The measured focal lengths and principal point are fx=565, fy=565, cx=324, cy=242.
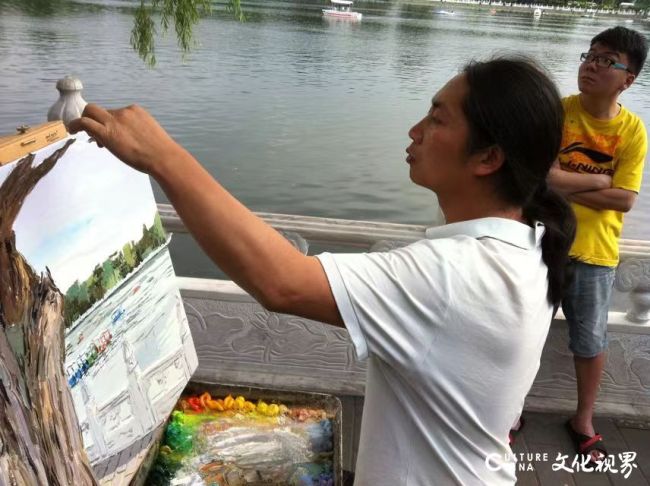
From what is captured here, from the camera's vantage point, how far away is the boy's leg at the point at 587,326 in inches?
89.3

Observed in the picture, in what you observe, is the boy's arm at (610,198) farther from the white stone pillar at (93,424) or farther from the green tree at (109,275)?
the white stone pillar at (93,424)

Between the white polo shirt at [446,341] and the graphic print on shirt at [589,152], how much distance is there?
136 centimetres

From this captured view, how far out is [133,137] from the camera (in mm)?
821

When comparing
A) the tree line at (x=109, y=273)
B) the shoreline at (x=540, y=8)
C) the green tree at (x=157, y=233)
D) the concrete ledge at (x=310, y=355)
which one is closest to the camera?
the tree line at (x=109, y=273)

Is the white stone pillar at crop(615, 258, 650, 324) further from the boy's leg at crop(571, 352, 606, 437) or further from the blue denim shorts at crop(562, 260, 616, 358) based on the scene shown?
the boy's leg at crop(571, 352, 606, 437)

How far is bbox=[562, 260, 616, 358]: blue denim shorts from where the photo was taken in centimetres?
226

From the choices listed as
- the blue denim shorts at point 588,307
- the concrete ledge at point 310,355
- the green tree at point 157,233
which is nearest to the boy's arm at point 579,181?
the blue denim shorts at point 588,307

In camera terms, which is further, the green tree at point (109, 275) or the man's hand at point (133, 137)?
the green tree at point (109, 275)

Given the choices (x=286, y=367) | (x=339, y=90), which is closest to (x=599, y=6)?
(x=339, y=90)

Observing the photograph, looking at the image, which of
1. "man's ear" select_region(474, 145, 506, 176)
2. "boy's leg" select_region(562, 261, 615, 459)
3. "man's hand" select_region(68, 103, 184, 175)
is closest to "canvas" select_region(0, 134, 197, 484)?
"man's hand" select_region(68, 103, 184, 175)

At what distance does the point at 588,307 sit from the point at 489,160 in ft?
5.40

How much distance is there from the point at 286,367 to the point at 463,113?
1.97 metres

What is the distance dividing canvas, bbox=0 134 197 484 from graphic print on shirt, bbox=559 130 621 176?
61.1 inches

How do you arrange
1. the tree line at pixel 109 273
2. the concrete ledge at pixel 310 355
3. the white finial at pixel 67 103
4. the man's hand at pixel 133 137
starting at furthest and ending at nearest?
the concrete ledge at pixel 310 355
the white finial at pixel 67 103
the tree line at pixel 109 273
the man's hand at pixel 133 137
